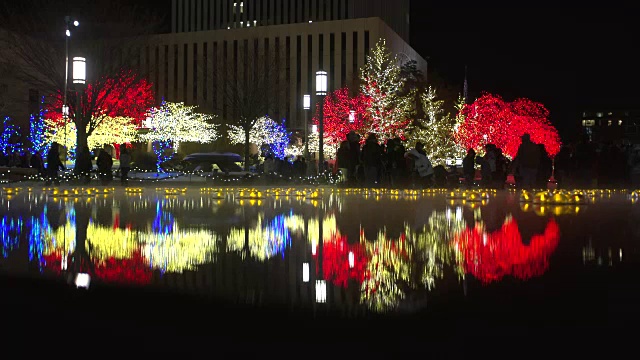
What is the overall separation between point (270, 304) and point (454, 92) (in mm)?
58244

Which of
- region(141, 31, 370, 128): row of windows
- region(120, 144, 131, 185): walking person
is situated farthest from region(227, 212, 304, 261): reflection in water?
region(141, 31, 370, 128): row of windows

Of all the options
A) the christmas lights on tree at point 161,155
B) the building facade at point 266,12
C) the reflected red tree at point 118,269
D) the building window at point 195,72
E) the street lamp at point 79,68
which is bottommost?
the reflected red tree at point 118,269

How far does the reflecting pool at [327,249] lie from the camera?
5.88 meters

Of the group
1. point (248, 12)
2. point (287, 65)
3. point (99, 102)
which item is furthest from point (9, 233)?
point (248, 12)

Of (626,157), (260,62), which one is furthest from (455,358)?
(260,62)

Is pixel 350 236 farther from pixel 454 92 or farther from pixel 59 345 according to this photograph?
pixel 454 92

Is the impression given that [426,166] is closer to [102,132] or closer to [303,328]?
[303,328]

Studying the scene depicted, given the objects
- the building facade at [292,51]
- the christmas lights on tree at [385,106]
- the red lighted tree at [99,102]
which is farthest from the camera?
the building facade at [292,51]

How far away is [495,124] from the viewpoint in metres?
52.0

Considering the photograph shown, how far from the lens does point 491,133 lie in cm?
5172

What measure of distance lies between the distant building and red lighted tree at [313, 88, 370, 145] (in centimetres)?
12618

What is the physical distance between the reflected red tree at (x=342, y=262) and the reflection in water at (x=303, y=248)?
0.03ft

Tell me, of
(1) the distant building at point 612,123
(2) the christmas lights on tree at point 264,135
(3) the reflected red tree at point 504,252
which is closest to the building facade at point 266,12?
(2) the christmas lights on tree at point 264,135

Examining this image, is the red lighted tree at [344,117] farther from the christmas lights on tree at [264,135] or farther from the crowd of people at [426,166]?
the crowd of people at [426,166]
